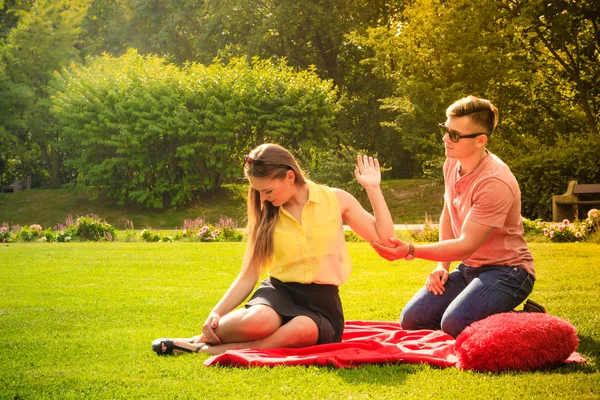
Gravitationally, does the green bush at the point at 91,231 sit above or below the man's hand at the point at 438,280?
below

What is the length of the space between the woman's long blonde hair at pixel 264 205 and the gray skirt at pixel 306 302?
19cm

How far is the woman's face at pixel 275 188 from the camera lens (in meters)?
4.85

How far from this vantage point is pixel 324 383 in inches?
165

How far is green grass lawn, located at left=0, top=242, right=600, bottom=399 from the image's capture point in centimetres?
411

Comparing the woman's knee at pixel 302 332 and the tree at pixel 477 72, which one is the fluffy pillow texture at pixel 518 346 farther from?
the tree at pixel 477 72

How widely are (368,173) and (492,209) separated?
32.5 inches

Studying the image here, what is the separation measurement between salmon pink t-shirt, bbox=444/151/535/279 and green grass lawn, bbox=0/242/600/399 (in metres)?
0.76

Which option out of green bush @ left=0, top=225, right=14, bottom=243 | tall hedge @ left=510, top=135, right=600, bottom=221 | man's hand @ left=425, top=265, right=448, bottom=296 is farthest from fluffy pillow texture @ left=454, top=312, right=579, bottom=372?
tall hedge @ left=510, top=135, right=600, bottom=221

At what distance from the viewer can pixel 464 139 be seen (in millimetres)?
5203

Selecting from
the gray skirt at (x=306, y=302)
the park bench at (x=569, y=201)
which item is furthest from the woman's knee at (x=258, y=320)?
the park bench at (x=569, y=201)

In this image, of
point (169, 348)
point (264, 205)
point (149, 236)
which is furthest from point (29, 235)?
point (264, 205)

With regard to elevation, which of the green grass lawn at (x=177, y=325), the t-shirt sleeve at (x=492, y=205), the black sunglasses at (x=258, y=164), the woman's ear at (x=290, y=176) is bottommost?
the green grass lawn at (x=177, y=325)

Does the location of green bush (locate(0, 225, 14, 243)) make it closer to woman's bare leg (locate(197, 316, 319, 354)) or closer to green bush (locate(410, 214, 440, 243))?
green bush (locate(410, 214, 440, 243))

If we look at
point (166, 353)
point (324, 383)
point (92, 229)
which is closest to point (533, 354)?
point (324, 383)
